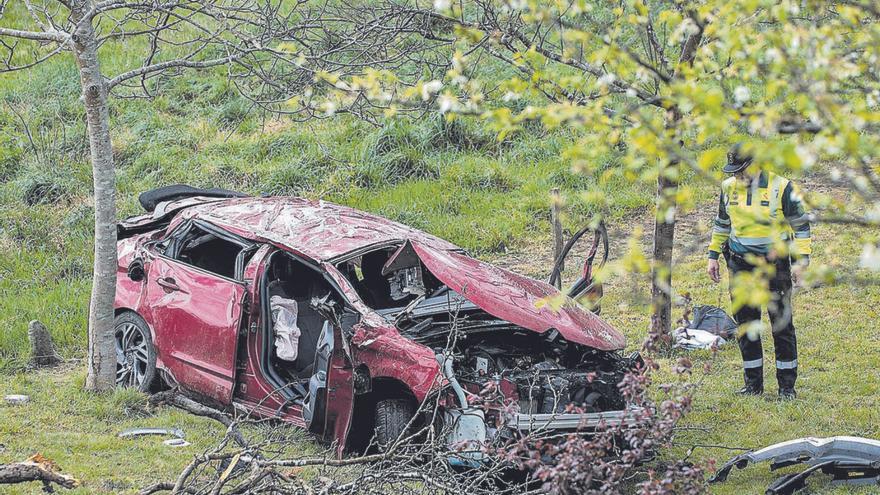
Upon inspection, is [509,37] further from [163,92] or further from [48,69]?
[48,69]

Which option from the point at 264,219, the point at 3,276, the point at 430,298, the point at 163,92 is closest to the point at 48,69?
the point at 163,92

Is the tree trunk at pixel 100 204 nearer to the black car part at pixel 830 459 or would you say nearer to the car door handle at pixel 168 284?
the car door handle at pixel 168 284

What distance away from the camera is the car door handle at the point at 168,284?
793cm

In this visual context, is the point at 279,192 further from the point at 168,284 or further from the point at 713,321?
the point at 713,321

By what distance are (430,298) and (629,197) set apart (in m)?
7.49

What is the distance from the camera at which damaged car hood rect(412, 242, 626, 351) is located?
6.77 meters

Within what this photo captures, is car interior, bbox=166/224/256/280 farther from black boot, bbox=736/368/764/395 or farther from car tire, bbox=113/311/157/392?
black boot, bbox=736/368/764/395

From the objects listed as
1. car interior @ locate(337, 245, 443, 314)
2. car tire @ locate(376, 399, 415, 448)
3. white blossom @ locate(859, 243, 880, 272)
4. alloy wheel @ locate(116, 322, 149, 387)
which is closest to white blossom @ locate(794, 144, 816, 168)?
white blossom @ locate(859, 243, 880, 272)

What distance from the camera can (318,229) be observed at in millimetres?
7738

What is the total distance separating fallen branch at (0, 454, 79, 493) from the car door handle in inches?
83.8

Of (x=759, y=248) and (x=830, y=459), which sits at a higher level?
(x=759, y=248)

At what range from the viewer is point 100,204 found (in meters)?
7.71

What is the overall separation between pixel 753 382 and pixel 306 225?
3905 mm

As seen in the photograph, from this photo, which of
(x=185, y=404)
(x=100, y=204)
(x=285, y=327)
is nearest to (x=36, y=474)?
(x=185, y=404)
